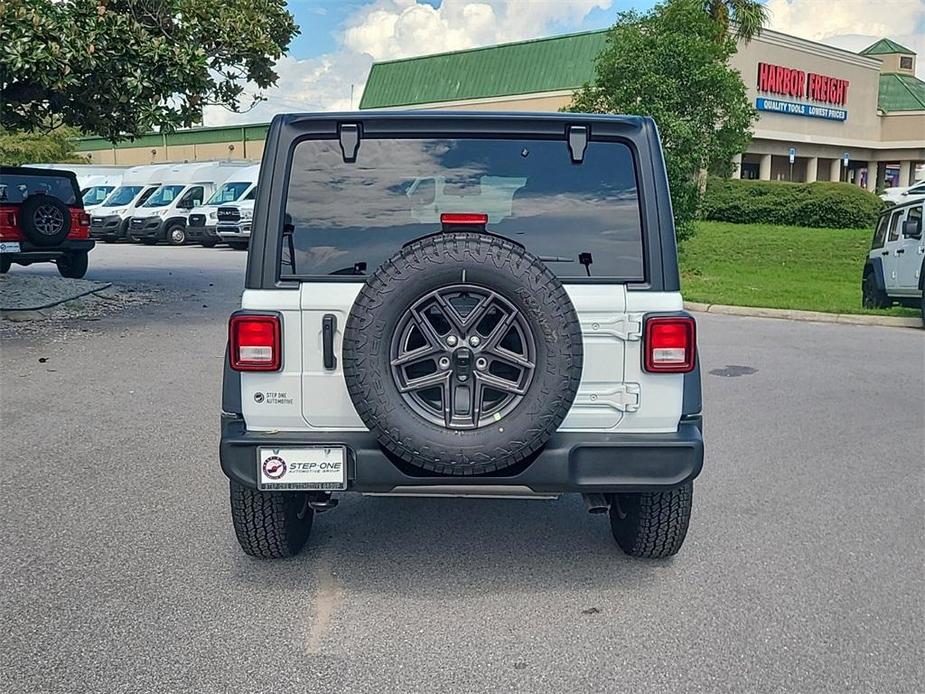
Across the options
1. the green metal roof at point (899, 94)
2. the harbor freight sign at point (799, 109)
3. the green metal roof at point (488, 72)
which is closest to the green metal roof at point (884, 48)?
the green metal roof at point (899, 94)

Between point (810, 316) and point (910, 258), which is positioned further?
point (810, 316)

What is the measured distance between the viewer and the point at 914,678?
131 inches

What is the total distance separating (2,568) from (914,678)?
376 centimetres

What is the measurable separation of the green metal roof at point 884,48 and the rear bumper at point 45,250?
69528mm

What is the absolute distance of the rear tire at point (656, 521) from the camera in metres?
4.14

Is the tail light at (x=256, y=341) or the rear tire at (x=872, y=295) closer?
the tail light at (x=256, y=341)

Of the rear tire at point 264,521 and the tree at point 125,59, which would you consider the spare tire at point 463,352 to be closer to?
the rear tire at point 264,521

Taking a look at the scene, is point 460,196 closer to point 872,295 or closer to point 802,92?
point 872,295

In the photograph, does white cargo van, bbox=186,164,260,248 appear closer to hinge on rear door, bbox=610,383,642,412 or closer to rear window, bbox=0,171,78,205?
rear window, bbox=0,171,78,205

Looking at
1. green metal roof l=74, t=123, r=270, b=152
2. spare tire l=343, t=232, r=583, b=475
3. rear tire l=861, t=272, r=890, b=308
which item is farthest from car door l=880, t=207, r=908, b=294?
green metal roof l=74, t=123, r=270, b=152

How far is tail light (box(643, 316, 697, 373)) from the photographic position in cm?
371

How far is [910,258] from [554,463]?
36.2ft

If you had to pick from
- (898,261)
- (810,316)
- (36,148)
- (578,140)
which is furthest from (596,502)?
(36,148)

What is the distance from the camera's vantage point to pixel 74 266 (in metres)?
16.1
